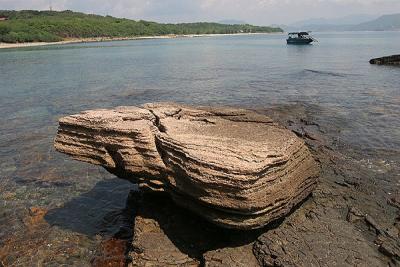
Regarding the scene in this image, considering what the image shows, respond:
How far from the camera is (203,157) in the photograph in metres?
9.20

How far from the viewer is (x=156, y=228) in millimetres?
11109

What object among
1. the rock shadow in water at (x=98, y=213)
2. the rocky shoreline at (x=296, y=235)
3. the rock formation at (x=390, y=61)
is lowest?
the rock shadow in water at (x=98, y=213)

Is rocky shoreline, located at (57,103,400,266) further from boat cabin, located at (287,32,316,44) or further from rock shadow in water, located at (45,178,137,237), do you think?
boat cabin, located at (287,32,316,44)

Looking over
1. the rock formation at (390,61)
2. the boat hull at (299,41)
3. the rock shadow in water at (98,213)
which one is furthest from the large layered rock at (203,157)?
the boat hull at (299,41)

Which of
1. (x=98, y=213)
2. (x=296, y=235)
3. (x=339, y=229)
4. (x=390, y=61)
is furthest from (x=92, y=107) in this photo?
(x=390, y=61)

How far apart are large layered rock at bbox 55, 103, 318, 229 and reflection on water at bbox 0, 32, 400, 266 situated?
3.01 meters

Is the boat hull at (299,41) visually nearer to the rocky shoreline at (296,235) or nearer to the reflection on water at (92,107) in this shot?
the reflection on water at (92,107)

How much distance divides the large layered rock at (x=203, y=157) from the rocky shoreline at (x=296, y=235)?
0.67m

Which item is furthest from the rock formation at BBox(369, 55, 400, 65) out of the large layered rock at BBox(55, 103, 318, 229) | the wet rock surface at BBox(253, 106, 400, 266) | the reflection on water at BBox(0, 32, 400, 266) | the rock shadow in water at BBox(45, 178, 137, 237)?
the rock shadow in water at BBox(45, 178, 137, 237)

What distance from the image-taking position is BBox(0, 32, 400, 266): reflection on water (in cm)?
1256

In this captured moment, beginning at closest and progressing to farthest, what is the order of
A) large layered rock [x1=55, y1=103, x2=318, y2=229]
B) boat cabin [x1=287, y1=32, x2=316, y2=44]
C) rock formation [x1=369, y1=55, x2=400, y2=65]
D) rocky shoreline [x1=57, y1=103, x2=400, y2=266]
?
large layered rock [x1=55, y1=103, x2=318, y2=229] → rocky shoreline [x1=57, y1=103, x2=400, y2=266] → rock formation [x1=369, y1=55, x2=400, y2=65] → boat cabin [x1=287, y1=32, x2=316, y2=44]

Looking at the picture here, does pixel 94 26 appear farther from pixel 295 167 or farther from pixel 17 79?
pixel 295 167

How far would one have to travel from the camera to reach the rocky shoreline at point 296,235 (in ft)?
30.4

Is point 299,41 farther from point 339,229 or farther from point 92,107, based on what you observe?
point 339,229
